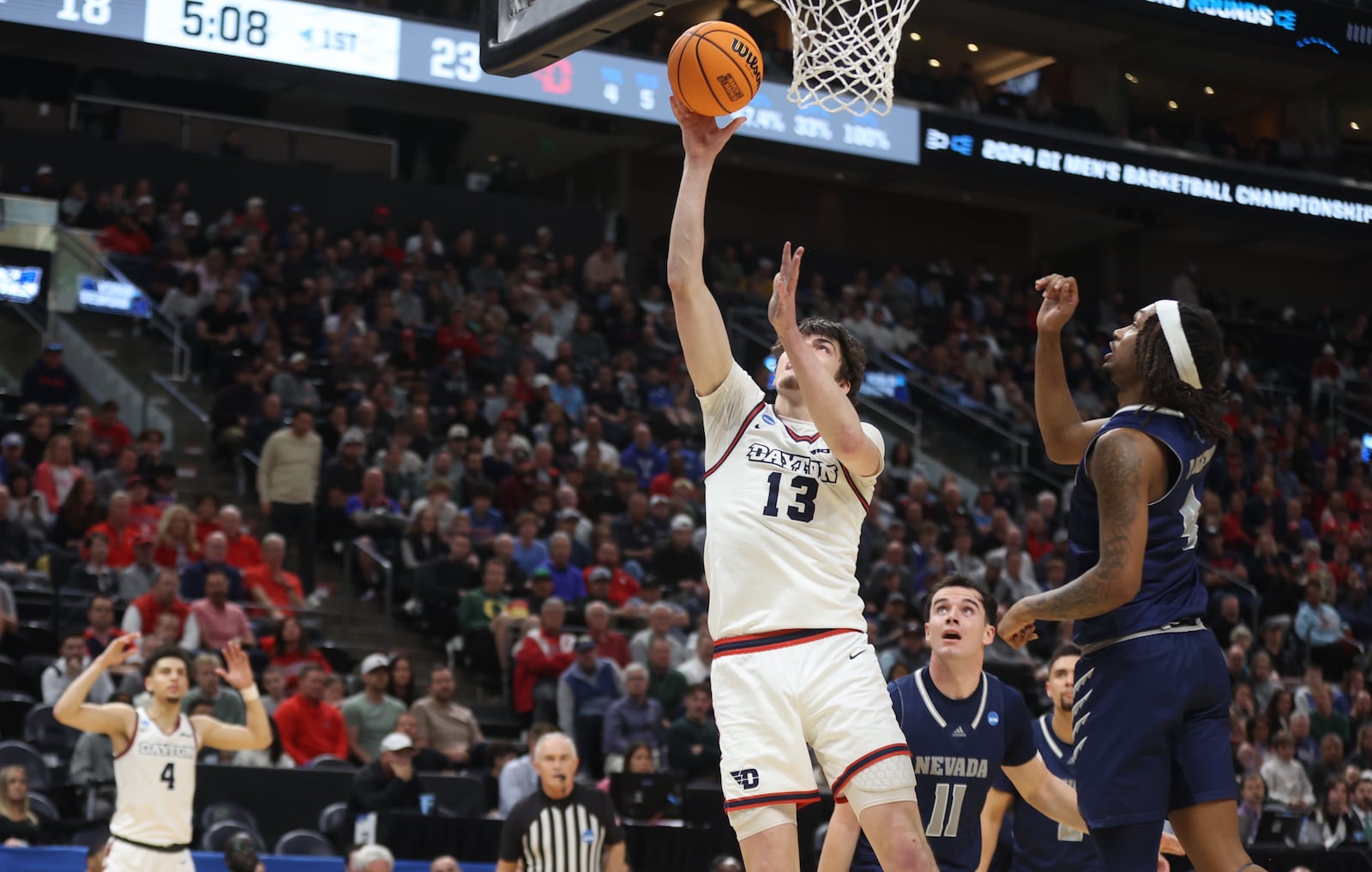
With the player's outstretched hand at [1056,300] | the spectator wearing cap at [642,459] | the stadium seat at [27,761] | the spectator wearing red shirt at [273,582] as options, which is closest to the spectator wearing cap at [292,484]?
the spectator wearing red shirt at [273,582]

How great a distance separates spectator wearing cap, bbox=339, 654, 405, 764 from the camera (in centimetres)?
1253

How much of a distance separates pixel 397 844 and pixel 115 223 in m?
11.1

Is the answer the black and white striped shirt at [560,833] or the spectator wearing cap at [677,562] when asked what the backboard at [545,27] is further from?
the spectator wearing cap at [677,562]

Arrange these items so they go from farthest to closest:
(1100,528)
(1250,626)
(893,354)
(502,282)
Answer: (893,354), (502,282), (1250,626), (1100,528)

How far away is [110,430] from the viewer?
52.5 feet

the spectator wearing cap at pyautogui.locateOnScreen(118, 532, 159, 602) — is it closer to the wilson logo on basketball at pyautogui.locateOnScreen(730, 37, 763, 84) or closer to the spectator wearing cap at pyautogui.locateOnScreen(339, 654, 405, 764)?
the spectator wearing cap at pyautogui.locateOnScreen(339, 654, 405, 764)

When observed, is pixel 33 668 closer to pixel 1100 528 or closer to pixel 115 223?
pixel 115 223

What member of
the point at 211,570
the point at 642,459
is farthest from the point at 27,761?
the point at 642,459

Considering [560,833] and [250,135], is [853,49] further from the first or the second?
[250,135]

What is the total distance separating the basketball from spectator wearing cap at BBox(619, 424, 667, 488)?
41.1ft

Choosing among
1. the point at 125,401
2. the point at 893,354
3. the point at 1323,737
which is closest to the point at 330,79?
the point at 125,401

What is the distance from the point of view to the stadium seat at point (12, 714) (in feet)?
38.2

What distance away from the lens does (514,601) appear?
48.4 feet

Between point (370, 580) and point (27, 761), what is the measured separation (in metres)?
5.09
